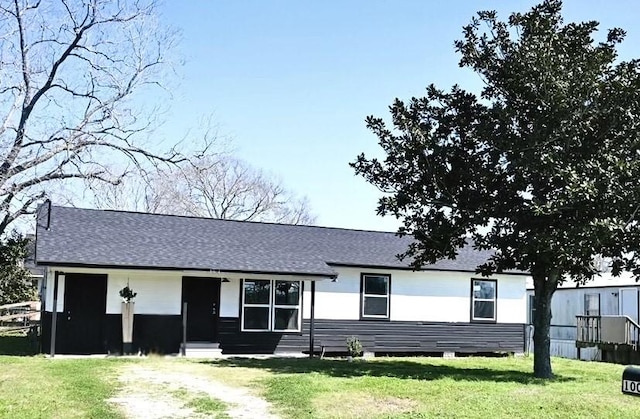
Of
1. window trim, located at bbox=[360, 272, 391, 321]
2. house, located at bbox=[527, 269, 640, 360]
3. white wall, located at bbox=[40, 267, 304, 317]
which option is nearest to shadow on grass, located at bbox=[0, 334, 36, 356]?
white wall, located at bbox=[40, 267, 304, 317]

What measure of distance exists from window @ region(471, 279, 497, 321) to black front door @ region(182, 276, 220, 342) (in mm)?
8754

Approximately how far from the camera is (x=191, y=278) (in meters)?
21.2

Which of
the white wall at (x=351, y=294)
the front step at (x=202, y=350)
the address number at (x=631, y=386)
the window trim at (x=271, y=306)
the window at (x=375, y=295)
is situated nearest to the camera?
the address number at (x=631, y=386)

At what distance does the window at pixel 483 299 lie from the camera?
82.1 feet

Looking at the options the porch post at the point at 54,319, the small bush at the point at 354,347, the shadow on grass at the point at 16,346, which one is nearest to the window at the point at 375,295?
the small bush at the point at 354,347

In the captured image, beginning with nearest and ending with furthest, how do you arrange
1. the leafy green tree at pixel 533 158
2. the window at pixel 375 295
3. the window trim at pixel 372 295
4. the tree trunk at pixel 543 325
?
the leafy green tree at pixel 533 158 < the tree trunk at pixel 543 325 < the window trim at pixel 372 295 < the window at pixel 375 295

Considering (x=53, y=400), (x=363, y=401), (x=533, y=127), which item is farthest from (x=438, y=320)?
(x=53, y=400)

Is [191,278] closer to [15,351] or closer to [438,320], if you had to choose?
[15,351]

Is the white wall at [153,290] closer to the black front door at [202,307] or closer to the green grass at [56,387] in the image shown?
the black front door at [202,307]

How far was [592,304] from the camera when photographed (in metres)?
30.4

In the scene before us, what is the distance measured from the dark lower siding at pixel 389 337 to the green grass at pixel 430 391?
2020mm

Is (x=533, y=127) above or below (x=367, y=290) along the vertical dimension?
above

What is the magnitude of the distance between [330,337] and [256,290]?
108 inches

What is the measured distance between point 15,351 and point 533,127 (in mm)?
15078
